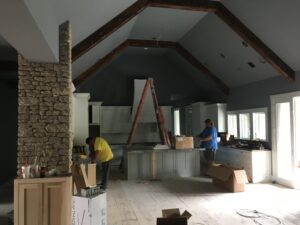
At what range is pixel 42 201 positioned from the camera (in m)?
3.43

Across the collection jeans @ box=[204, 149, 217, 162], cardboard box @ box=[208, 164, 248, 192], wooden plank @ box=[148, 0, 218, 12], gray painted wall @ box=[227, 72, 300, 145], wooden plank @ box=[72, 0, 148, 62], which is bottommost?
cardboard box @ box=[208, 164, 248, 192]

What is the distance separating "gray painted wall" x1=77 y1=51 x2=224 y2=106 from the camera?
9844 millimetres

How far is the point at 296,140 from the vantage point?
6.11m

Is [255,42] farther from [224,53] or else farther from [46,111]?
[46,111]

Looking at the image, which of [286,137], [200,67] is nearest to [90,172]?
[286,137]

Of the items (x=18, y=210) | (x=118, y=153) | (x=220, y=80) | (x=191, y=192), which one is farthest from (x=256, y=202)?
(x=118, y=153)

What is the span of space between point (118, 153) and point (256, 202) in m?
5.44

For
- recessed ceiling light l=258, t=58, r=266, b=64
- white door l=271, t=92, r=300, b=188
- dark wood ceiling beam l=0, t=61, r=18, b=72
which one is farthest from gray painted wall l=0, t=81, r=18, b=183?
white door l=271, t=92, r=300, b=188

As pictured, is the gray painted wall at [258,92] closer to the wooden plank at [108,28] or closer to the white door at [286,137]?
the white door at [286,137]

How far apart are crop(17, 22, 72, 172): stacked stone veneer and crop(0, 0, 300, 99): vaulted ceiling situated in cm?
76

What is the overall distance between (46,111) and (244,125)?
6.05 metres

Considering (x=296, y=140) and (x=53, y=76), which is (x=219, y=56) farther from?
(x=53, y=76)

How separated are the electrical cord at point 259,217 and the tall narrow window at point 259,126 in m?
3.16

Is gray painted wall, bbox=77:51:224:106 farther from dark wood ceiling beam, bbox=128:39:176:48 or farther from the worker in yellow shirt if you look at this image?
the worker in yellow shirt
